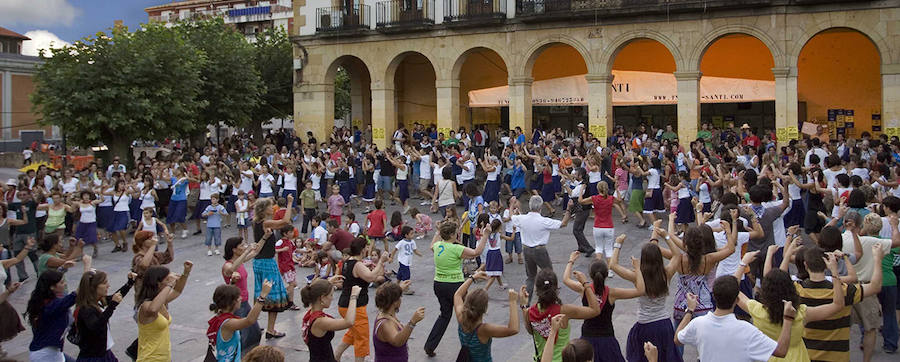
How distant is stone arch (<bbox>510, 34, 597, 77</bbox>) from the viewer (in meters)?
24.0

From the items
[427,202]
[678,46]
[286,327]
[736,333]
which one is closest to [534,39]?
[678,46]

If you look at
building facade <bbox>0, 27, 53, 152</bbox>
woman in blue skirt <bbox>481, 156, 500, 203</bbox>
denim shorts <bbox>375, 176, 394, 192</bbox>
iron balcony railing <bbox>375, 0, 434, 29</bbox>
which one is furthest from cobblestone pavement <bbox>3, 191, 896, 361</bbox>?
building facade <bbox>0, 27, 53, 152</bbox>

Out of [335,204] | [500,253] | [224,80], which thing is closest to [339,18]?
[224,80]

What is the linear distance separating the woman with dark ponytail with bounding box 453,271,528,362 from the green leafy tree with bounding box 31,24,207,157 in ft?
62.8

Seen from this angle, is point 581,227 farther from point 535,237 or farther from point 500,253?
point 535,237

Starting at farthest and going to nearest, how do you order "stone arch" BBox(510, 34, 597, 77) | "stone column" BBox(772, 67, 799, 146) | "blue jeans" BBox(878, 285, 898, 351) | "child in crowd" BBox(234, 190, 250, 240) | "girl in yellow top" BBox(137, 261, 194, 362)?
"stone arch" BBox(510, 34, 597, 77), "stone column" BBox(772, 67, 799, 146), "child in crowd" BBox(234, 190, 250, 240), "blue jeans" BBox(878, 285, 898, 351), "girl in yellow top" BBox(137, 261, 194, 362)

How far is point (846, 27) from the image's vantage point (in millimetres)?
21094

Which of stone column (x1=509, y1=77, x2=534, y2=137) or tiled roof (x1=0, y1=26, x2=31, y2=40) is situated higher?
tiled roof (x1=0, y1=26, x2=31, y2=40)

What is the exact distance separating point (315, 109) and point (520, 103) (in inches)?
316

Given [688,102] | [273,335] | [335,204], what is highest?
[688,102]

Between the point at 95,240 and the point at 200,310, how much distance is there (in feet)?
18.0

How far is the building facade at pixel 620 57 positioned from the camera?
21672 millimetres

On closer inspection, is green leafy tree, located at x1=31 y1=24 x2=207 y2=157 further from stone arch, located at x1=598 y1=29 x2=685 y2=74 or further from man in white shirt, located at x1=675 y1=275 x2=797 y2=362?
man in white shirt, located at x1=675 y1=275 x2=797 y2=362

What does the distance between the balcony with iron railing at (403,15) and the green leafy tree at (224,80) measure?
5634 mm
